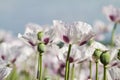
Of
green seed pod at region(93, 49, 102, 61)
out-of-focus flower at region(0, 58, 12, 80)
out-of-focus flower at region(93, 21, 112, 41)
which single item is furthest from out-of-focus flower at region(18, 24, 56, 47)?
out-of-focus flower at region(93, 21, 112, 41)

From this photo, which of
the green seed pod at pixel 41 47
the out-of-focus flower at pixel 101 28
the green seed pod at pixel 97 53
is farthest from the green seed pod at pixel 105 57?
the out-of-focus flower at pixel 101 28

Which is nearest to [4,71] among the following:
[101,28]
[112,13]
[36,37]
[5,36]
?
[36,37]

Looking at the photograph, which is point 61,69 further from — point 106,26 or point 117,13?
point 106,26

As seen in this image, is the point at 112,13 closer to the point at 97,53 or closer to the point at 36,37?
the point at 36,37

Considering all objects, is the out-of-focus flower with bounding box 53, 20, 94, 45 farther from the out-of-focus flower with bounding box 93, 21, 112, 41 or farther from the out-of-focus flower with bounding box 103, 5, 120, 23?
the out-of-focus flower with bounding box 93, 21, 112, 41

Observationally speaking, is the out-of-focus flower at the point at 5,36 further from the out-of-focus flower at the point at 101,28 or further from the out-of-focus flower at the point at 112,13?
the out-of-focus flower at the point at 112,13

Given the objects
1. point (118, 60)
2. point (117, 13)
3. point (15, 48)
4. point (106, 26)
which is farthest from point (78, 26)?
point (106, 26)
